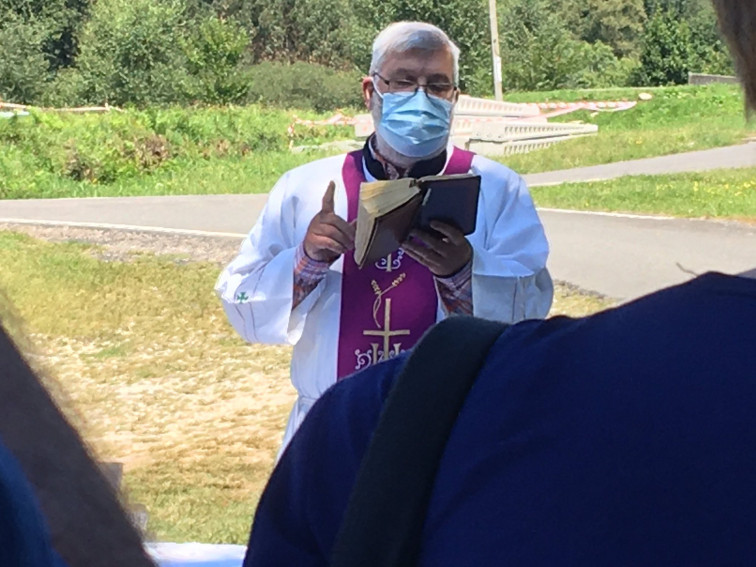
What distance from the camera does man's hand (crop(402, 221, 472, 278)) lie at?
2381 millimetres

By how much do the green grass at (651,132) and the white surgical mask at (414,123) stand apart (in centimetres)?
960

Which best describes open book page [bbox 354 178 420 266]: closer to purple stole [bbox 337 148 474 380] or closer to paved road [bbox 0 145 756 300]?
purple stole [bbox 337 148 474 380]

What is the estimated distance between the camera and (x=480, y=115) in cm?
2389

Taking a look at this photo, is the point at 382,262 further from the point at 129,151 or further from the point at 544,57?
the point at 544,57

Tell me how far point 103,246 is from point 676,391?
10.5m

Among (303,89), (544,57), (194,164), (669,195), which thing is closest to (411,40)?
(669,195)

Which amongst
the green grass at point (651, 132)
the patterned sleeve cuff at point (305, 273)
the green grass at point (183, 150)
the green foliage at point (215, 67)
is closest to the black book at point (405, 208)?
the patterned sleeve cuff at point (305, 273)

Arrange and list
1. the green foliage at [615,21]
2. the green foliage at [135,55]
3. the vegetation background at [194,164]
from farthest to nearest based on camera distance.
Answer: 1. the green foliage at [615,21]
2. the green foliage at [135,55]
3. the vegetation background at [194,164]

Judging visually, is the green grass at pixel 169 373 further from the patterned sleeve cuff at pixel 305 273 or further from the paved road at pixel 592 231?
the paved road at pixel 592 231

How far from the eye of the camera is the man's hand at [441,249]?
2381mm

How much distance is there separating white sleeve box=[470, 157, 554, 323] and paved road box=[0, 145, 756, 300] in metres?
4.25

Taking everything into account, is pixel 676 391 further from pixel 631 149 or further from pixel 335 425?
pixel 631 149

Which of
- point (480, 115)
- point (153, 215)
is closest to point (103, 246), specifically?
point (153, 215)

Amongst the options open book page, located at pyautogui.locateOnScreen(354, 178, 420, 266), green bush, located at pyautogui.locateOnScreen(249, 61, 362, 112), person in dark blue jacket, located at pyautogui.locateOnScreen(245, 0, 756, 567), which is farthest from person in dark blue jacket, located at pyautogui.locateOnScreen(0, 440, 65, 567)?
green bush, located at pyautogui.locateOnScreen(249, 61, 362, 112)
